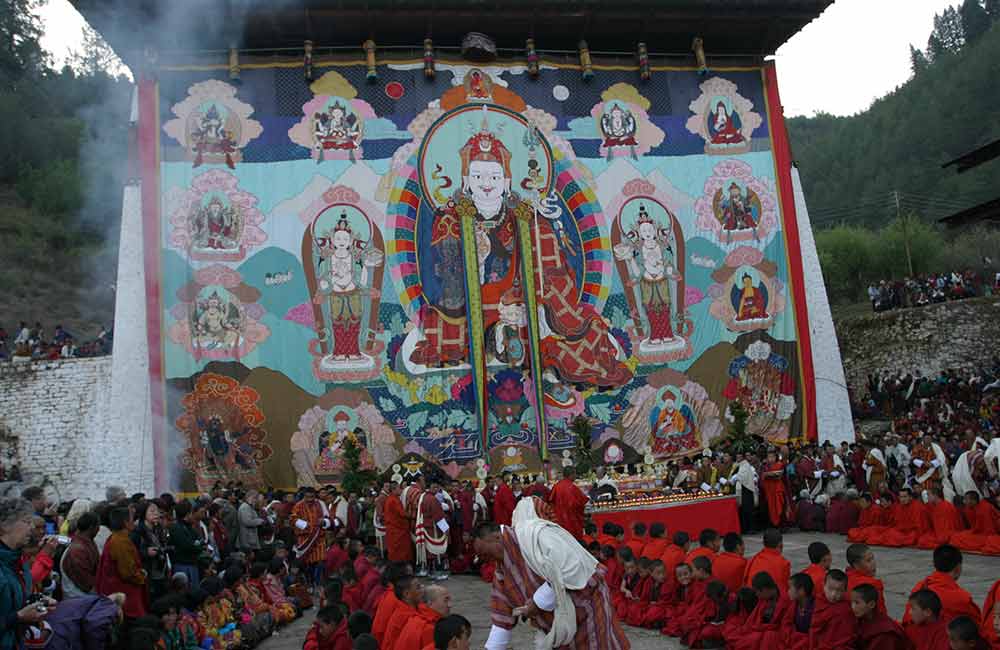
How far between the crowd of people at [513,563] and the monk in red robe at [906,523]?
0.08 ft

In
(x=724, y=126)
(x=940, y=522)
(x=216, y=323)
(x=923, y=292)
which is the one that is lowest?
(x=940, y=522)

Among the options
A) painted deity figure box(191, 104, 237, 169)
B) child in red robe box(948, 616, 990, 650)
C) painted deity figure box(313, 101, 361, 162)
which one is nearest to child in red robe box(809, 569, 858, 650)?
child in red robe box(948, 616, 990, 650)

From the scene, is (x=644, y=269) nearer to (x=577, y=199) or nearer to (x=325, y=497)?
(x=577, y=199)

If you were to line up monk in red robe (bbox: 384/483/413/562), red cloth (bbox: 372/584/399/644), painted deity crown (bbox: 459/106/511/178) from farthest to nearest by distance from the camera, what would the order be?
painted deity crown (bbox: 459/106/511/178) < monk in red robe (bbox: 384/483/413/562) < red cloth (bbox: 372/584/399/644)

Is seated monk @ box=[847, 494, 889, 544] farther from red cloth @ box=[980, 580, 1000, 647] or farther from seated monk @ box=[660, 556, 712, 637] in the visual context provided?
red cloth @ box=[980, 580, 1000, 647]

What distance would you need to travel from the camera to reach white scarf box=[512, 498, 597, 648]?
4324 mm

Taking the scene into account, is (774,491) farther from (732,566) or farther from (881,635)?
(881,635)

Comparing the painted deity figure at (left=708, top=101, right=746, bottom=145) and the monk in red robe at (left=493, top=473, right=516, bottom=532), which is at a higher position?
the painted deity figure at (left=708, top=101, right=746, bottom=145)

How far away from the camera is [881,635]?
5.34 meters

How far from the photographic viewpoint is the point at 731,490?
13930mm

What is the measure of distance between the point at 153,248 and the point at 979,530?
47.5 ft

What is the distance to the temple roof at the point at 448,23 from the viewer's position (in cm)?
1791

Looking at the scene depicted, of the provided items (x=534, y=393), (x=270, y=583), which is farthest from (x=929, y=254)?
(x=270, y=583)

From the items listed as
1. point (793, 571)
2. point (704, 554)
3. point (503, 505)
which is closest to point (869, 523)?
point (793, 571)
